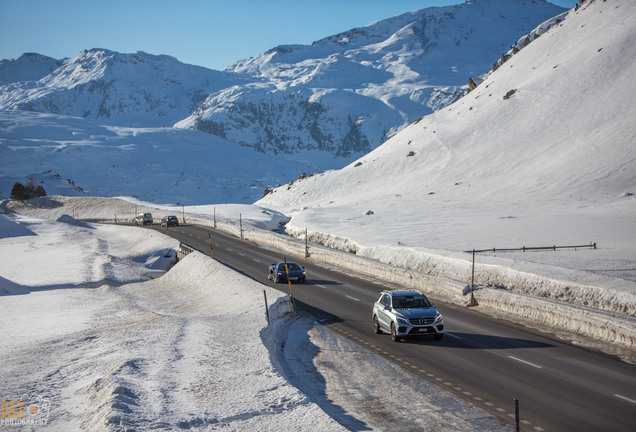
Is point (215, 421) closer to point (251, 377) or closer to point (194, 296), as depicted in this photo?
point (251, 377)

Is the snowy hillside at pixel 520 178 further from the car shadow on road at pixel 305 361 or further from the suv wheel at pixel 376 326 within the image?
the car shadow on road at pixel 305 361

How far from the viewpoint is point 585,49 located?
102812 mm

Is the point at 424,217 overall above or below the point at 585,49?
below

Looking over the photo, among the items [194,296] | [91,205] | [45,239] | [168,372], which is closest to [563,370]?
[168,372]

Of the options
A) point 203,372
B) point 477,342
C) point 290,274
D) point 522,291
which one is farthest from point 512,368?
point 290,274

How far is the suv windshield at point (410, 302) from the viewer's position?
16547 millimetres

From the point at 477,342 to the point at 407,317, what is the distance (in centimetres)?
213

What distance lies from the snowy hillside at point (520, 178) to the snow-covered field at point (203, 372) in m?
11.2

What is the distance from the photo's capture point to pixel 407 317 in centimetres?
1576

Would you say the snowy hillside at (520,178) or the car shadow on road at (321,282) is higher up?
the snowy hillside at (520,178)

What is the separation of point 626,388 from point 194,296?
67.3ft

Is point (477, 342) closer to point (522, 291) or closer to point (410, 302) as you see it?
point (410, 302)

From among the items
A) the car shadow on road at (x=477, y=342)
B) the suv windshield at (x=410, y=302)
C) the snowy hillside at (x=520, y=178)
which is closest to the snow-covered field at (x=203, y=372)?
the suv windshield at (x=410, y=302)

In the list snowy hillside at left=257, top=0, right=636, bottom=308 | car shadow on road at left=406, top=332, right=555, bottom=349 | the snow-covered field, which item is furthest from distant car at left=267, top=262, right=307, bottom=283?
car shadow on road at left=406, top=332, right=555, bottom=349
